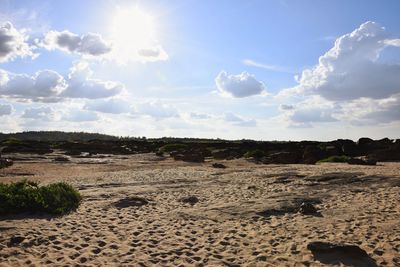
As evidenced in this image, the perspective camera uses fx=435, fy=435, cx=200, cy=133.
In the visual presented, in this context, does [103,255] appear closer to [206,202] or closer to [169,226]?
[169,226]

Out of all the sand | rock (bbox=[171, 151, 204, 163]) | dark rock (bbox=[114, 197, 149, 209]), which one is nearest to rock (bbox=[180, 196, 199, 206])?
the sand

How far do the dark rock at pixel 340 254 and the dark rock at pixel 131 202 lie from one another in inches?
314

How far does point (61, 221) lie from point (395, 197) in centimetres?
1216

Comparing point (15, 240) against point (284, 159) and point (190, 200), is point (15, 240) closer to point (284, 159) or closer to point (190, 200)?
point (190, 200)

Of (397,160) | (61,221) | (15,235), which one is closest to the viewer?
(15,235)

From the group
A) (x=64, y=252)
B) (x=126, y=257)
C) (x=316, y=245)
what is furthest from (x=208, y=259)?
(x=64, y=252)

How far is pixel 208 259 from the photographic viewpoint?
10.2m

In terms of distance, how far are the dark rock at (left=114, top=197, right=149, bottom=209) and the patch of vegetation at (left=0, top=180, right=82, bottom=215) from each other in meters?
1.53

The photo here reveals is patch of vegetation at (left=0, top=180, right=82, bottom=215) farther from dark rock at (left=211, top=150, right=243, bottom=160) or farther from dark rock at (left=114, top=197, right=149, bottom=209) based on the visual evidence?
dark rock at (left=211, top=150, right=243, bottom=160)

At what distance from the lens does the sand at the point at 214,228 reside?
10.2 m

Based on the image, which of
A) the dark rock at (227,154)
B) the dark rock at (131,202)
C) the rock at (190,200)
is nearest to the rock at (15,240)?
the dark rock at (131,202)

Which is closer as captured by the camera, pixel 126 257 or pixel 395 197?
pixel 126 257

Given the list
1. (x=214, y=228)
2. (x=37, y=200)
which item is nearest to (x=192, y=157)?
(x=37, y=200)

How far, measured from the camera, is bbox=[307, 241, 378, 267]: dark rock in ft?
32.4
